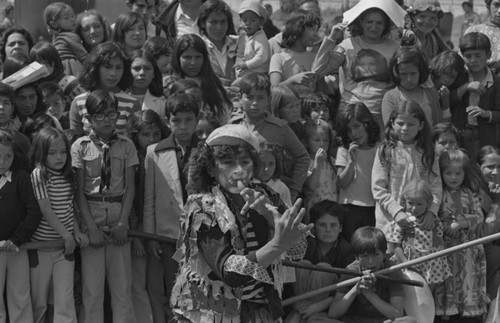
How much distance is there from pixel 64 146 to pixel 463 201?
3.00m

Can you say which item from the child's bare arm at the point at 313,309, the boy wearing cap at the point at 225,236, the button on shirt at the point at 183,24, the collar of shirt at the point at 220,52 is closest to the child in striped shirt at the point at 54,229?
the child's bare arm at the point at 313,309

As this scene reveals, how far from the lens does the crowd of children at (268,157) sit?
717 centimetres

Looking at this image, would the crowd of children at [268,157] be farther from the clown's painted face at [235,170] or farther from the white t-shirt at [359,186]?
the clown's painted face at [235,170]

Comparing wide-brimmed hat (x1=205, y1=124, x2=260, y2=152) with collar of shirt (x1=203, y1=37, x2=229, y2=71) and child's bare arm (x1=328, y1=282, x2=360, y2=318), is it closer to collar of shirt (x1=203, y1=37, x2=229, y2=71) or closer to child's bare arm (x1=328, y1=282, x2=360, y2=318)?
child's bare arm (x1=328, y1=282, x2=360, y2=318)

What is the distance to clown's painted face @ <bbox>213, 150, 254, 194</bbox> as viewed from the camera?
544 centimetres

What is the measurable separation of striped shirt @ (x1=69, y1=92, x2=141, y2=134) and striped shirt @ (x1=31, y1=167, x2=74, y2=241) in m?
0.52

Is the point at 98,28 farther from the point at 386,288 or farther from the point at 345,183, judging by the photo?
the point at 386,288

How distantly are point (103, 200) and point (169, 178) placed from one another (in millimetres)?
487

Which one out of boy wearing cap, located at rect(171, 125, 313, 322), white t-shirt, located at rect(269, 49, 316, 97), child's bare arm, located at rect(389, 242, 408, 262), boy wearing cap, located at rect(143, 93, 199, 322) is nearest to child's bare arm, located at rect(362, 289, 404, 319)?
child's bare arm, located at rect(389, 242, 408, 262)

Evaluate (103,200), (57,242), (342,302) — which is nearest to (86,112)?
(103,200)

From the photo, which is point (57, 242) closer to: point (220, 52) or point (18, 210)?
point (18, 210)

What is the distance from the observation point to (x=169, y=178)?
295 inches

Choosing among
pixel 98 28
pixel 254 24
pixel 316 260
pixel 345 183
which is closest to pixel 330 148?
pixel 345 183

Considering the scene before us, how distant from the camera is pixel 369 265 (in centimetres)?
Result: 737
